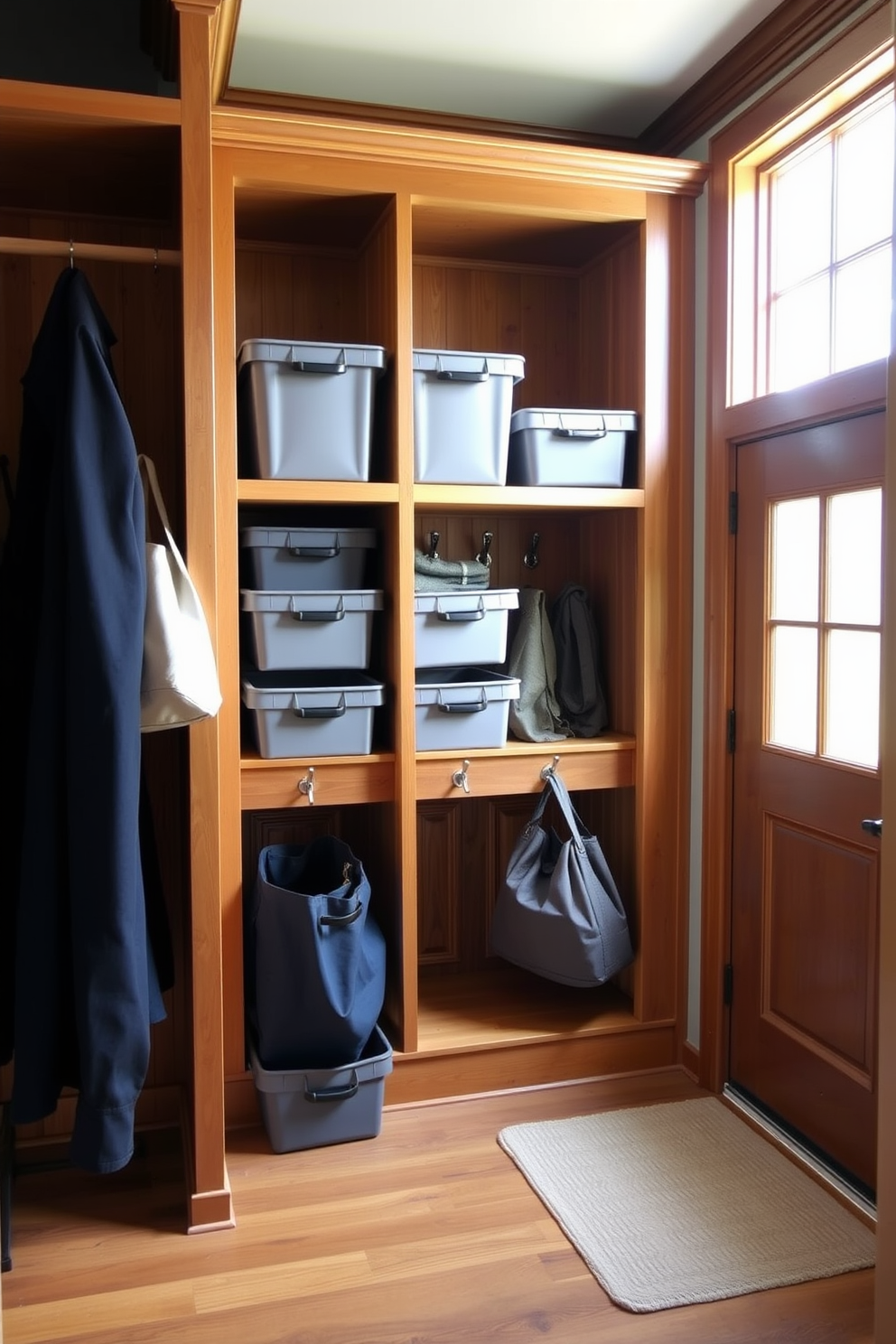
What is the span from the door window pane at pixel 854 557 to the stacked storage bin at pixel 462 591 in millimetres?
781

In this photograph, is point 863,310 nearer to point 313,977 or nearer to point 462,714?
point 462,714

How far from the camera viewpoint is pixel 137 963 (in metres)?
1.98

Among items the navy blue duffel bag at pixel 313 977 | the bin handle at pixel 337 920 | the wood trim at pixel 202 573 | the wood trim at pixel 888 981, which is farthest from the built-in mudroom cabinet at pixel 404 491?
the wood trim at pixel 888 981

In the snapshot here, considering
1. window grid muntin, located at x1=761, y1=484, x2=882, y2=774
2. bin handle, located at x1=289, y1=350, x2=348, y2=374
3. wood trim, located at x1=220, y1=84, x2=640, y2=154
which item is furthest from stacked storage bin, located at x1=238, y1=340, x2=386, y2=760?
window grid muntin, located at x1=761, y1=484, x2=882, y2=774

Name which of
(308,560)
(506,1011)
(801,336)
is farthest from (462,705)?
(801,336)

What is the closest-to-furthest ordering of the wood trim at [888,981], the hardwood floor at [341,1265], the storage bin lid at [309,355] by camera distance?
1. the wood trim at [888,981]
2. the hardwood floor at [341,1265]
3. the storage bin lid at [309,355]

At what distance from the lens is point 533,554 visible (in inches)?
122

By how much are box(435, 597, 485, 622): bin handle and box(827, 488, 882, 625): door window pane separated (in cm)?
83

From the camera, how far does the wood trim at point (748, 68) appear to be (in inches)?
87.5

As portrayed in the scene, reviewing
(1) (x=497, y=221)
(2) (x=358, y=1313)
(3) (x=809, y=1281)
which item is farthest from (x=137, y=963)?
(1) (x=497, y=221)

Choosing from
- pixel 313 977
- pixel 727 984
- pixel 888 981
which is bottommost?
pixel 727 984

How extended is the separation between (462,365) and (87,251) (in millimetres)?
872

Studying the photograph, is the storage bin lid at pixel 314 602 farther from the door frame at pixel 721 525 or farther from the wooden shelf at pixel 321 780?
the door frame at pixel 721 525

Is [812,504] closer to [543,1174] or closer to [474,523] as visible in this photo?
[474,523]
